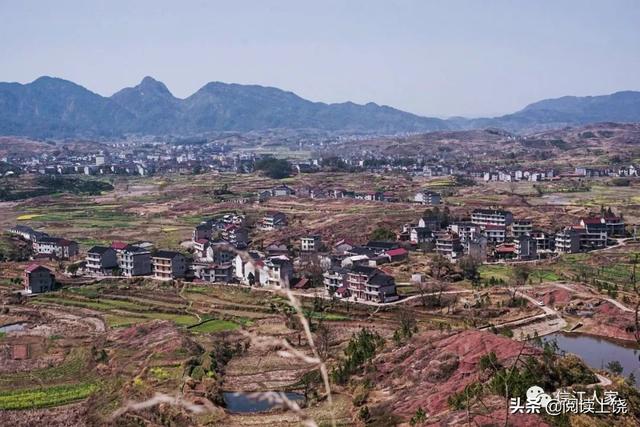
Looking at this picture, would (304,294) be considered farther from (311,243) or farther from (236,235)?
(236,235)

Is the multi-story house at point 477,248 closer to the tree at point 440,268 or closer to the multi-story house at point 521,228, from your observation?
the tree at point 440,268

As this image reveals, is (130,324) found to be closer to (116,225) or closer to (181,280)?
(181,280)

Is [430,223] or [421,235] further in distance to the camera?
[430,223]

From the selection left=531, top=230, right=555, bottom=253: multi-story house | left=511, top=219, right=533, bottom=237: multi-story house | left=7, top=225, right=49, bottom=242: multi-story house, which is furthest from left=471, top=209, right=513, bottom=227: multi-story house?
left=7, top=225, right=49, bottom=242: multi-story house

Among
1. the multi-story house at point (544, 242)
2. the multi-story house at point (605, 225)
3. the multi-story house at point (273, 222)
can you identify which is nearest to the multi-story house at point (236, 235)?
the multi-story house at point (273, 222)

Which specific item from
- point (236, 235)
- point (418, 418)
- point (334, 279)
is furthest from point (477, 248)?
point (418, 418)

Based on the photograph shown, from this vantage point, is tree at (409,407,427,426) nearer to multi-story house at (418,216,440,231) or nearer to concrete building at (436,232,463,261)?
concrete building at (436,232,463,261)

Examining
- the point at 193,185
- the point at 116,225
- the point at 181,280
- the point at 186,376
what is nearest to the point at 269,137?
the point at 193,185
